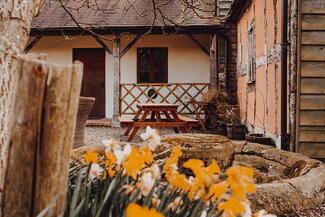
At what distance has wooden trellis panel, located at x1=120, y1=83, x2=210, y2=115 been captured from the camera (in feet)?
39.2

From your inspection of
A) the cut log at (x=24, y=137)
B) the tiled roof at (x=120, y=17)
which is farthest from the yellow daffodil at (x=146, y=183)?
the tiled roof at (x=120, y=17)

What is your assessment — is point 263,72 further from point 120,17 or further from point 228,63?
point 120,17

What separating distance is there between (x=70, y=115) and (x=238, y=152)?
3.82 m

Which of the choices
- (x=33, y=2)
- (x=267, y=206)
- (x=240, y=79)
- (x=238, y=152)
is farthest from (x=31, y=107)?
(x=240, y=79)

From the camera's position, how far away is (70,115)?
997mm

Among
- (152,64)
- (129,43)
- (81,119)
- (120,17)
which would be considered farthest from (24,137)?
(152,64)

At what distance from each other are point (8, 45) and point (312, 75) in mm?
4158

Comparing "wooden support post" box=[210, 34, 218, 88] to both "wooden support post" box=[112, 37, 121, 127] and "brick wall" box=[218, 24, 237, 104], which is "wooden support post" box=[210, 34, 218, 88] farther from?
"wooden support post" box=[112, 37, 121, 127]

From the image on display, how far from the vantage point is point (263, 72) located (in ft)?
23.6

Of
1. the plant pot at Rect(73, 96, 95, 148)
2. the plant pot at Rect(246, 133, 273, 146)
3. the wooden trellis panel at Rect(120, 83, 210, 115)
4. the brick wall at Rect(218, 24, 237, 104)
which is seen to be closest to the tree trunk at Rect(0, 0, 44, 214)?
the plant pot at Rect(73, 96, 95, 148)

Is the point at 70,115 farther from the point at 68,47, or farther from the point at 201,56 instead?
the point at 68,47

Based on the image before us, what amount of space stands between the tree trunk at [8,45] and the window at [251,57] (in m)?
6.71

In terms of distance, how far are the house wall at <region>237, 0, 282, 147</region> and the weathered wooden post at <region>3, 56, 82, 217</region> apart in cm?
508

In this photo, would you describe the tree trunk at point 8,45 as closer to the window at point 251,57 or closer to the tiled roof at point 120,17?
the window at point 251,57
